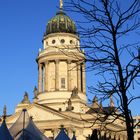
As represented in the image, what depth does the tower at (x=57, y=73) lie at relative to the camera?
66188 millimetres

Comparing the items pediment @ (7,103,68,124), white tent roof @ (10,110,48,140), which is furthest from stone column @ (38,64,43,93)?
white tent roof @ (10,110,48,140)

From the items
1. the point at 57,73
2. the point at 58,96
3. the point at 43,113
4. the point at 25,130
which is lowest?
the point at 25,130

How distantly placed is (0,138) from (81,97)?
143 feet

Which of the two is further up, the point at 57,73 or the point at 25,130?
the point at 57,73

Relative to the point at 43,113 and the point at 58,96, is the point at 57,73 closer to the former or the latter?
the point at 58,96

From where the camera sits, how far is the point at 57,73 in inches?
2682

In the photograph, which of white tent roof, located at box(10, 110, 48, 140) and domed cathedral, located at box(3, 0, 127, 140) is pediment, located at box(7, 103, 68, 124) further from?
white tent roof, located at box(10, 110, 48, 140)

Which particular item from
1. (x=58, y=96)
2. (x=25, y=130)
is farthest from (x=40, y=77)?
(x=25, y=130)

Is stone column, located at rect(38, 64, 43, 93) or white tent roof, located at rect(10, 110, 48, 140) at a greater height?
stone column, located at rect(38, 64, 43, 93)

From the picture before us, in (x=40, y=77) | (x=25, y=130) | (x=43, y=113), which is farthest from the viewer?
(x=40, y=77)

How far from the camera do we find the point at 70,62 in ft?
224

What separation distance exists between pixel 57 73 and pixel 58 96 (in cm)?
464

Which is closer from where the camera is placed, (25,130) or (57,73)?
(25,130)

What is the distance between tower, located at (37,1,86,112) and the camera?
6619 cm
